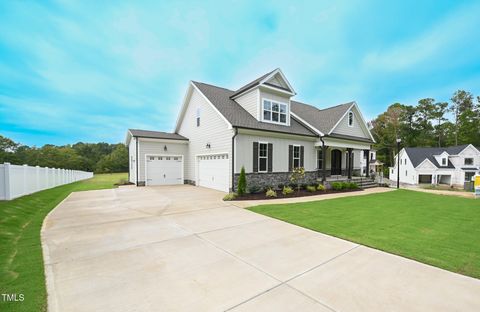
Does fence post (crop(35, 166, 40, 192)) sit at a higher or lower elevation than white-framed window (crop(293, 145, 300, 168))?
Answer: lower

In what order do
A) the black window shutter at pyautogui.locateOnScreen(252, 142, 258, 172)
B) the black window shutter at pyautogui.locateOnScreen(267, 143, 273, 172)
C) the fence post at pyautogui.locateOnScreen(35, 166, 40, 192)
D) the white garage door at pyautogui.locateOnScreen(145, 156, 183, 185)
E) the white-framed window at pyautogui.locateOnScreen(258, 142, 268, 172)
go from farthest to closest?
the white garage door at pyautogui.locateOnScreen(145, 156, 183, 185) < the black window shutter at pyautogui.locateOnScreen(267, 143, 273, 172) < the white-framed window at pyautogui.locateOnScreen(258, 142, 268, 172) < the black window shutter at pyautogui.locateOnScreen(252, 142, 258, 172) < the fence post at pyautogui.locateOnScreen(35, 166, 40, 192)

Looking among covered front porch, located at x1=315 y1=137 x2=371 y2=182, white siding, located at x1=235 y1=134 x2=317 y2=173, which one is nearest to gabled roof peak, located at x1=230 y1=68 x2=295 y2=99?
white siding, located at x1=235 y1=134 x2=317 y2=173

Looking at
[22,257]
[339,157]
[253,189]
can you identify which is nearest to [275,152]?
[253,189]

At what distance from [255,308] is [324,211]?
5759 mm

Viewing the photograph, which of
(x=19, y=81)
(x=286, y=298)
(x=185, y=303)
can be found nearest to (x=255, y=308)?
(x=286, y=298)

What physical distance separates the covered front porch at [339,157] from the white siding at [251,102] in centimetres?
505

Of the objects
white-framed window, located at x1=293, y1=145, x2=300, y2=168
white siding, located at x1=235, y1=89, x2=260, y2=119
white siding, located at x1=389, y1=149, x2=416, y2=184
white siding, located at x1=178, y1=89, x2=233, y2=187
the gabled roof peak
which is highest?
the gabled roof peak

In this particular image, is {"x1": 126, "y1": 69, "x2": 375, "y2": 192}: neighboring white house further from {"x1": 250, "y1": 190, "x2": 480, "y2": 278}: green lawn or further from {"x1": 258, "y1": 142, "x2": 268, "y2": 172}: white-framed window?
{"x1": 250, "y1": 190, "x2": 480, "y2": 278}: green lawn

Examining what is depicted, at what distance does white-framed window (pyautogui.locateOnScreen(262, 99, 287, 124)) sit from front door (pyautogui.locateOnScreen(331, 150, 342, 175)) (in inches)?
244

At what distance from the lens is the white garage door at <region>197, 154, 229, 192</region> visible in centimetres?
1168

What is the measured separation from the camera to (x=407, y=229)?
5.25m

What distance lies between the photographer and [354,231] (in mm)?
5051

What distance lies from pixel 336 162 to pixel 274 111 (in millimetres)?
7857

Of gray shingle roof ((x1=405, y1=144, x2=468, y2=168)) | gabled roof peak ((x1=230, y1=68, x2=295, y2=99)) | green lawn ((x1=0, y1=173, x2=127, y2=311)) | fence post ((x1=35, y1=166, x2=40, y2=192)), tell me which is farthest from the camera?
gray shingle roof ((x1=405, y1=144, x2=468, y2=168))
